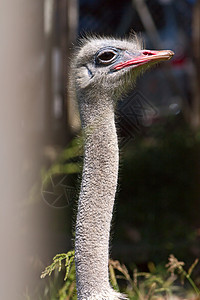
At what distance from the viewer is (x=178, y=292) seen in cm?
244

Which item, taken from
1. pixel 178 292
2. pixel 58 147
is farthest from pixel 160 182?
pixel 178 292

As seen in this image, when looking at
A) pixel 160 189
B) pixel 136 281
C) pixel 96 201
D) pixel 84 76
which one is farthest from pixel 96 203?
pixel 160 189

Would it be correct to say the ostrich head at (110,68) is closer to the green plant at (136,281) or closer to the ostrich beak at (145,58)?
the ostrich beak at (145,58)

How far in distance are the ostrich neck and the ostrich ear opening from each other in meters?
0.05

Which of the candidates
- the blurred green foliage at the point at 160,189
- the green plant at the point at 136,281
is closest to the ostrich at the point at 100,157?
the green plant at the point at 136,281

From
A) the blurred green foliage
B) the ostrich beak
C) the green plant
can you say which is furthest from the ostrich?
the blurred green foliage

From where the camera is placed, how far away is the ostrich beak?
3.69ft

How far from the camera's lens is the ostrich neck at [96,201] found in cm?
116

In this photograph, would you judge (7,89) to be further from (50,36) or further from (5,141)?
(50,36)

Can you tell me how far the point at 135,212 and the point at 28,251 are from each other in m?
2.04

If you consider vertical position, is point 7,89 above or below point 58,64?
below

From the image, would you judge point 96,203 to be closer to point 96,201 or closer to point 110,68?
point 96,201

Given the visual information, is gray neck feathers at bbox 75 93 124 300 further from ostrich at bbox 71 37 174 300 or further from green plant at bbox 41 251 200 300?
green plant at bbox 41 251 200 300

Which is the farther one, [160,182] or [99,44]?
[160,182]
